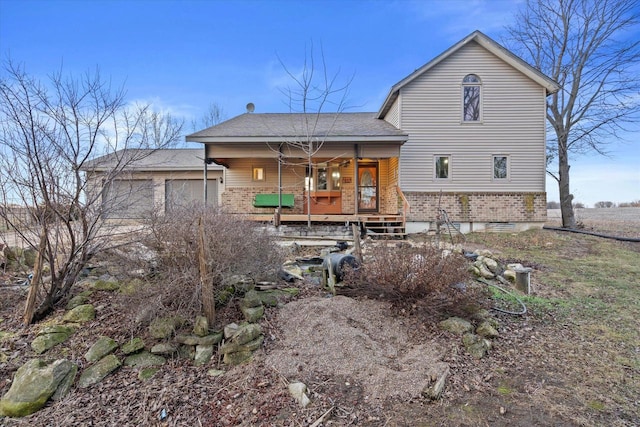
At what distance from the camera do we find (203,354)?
11.6 ft

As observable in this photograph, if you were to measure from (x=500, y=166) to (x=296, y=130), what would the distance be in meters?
7.98

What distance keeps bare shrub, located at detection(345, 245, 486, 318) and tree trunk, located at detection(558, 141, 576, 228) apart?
13.0 meters

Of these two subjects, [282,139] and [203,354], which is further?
[282,139]

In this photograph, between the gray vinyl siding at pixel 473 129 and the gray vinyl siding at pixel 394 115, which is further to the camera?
the gray vinyl siding at pixel 394 115

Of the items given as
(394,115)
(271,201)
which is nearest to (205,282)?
(271,201)

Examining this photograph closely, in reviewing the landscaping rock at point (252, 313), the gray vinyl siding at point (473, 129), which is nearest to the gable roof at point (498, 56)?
the gray vinyl siding at point (473, 129)

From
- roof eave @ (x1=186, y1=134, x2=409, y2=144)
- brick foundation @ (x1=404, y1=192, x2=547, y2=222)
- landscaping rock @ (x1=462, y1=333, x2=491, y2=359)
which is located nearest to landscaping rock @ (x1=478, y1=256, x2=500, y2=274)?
landscaping rock @ (x1=462, y1=333, x2=491, y2=359)

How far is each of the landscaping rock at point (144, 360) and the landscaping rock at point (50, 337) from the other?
3.33 ft

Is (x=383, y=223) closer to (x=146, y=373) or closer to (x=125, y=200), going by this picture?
(x=125, y=200)

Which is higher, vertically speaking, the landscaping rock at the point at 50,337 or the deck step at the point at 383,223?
the deck step at the point at 383,223

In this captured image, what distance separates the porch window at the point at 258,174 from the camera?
47.3 feet

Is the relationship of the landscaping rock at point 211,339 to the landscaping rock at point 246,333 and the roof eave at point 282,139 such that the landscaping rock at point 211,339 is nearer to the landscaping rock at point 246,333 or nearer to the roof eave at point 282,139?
the landscaping rock at point 246,333

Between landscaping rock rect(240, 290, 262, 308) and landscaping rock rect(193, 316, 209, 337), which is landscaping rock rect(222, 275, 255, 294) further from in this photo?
landscaping rock rect(193, 316, 209, 337)

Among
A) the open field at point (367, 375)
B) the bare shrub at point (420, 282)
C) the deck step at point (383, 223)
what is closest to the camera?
the open field at point (367, 375)
